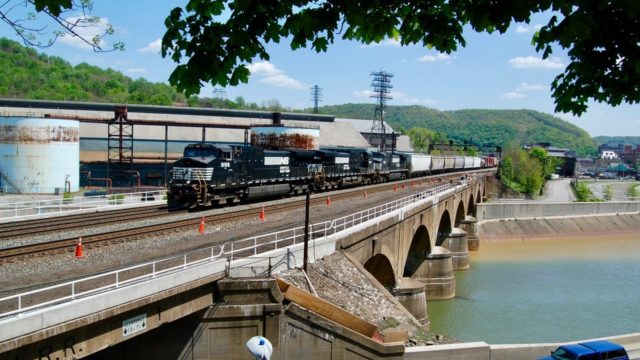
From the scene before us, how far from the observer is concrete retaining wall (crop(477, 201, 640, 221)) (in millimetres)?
85000

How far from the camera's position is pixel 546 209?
298 feet

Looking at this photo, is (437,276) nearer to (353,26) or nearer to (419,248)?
(419,248)

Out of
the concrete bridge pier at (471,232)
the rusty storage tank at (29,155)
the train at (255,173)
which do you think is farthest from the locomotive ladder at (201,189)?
the concrete bridge pier at (471,232)

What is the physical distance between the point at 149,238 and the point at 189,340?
7500mm

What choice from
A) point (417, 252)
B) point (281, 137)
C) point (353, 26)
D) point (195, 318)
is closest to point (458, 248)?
point (417, 252)

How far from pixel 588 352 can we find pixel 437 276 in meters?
25.6

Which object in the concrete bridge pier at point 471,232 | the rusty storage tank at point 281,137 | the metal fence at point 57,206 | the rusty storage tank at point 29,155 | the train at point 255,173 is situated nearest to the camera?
the metal fence at point 57,206

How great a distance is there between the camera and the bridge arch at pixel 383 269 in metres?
32.4

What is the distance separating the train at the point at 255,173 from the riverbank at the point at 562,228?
26577 mm

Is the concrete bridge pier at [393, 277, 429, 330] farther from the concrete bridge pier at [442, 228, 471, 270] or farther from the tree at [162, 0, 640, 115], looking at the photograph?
the tree at [162, 0, 640, 115]

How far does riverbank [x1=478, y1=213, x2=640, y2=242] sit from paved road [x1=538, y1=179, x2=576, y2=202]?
1519 cm

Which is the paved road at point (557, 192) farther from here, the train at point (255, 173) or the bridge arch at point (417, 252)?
the bridge arch at point (417, 252)

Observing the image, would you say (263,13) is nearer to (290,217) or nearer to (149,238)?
(149,238)

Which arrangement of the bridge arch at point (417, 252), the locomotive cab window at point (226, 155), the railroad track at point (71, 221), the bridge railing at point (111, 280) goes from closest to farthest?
the bridge railing at point (111, 280)
the railroad track at point (71, 221)
the locomotive cab window at point (226, 155)
the bridge arch at point (417, 252)
